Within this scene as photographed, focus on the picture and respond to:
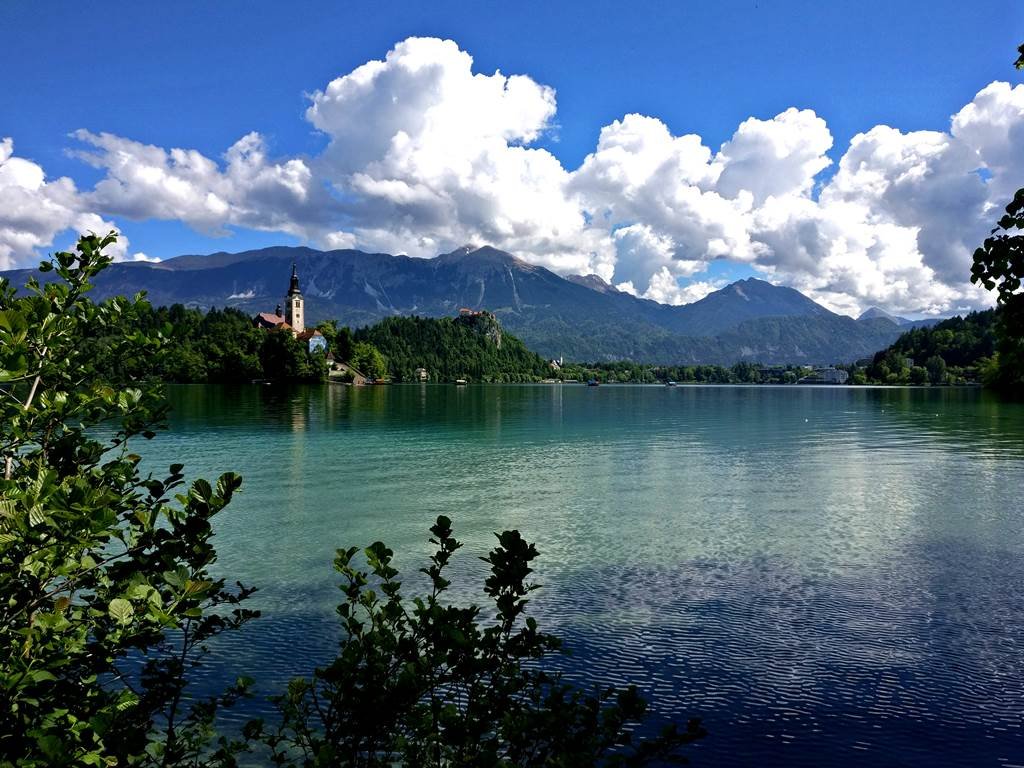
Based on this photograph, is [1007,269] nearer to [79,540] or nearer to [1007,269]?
[1007,269]

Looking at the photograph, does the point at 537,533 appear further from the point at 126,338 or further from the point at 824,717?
the point at 126,338

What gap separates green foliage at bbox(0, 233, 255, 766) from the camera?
4.36 m

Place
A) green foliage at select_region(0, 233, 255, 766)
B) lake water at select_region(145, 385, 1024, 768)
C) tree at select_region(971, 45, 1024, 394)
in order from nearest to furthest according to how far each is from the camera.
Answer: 1. green foliage at select_region(0, 233, 255, 766)
2. tree at select_region(971, 45, 1024, 394)
3. lake water at select_region(145, 385, 1024, 768)

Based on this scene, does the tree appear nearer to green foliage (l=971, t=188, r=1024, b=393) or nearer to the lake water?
green foliage (l=971, t=188, r=1024, b=393)

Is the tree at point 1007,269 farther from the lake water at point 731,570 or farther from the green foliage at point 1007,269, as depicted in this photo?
the lake water at point 731,570

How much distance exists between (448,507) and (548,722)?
27053 millimetres

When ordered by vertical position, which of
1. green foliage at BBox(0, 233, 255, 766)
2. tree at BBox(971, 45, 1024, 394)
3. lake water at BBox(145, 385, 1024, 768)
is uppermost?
tree at BBox(971, 45, 1024, 394)

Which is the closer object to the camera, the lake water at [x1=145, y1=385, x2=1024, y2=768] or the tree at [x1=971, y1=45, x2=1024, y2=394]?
the tree at [x1=971, y1=45, x2=1024, y2=394]

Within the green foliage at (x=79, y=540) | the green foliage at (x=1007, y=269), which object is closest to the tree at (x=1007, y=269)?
the green foliage at (x=1007, y=269)

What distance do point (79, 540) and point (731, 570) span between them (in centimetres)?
2149

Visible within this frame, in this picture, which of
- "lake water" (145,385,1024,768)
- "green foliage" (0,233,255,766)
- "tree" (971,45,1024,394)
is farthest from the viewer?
"lake water" (145,385,1024,768)

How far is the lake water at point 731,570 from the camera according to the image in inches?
510

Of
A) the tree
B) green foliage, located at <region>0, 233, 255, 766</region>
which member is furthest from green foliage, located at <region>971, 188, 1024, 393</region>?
green foliage, located at <region>0, 233, 255, 766</region>

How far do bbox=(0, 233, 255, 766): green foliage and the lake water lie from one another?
9.30 m
